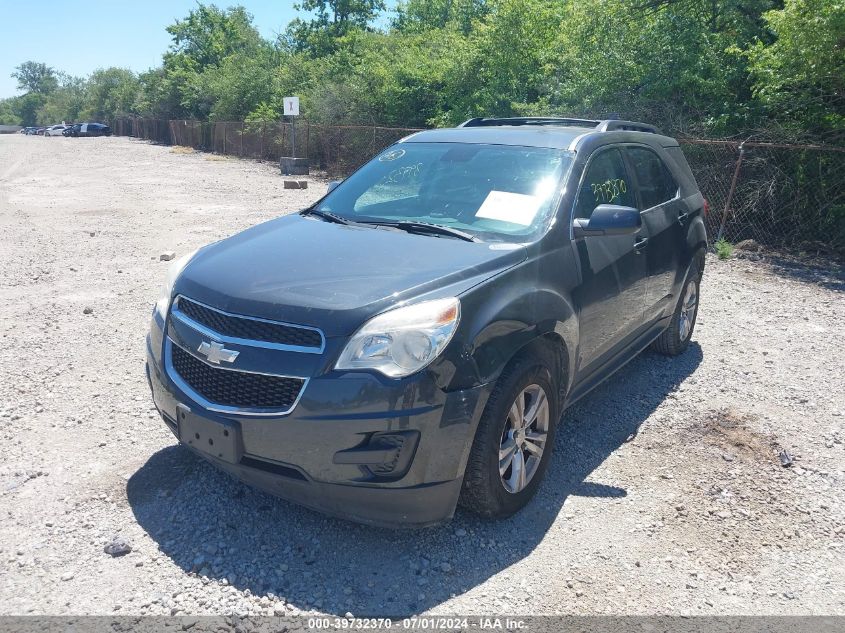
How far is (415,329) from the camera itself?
283 cm

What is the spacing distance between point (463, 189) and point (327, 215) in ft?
2.86

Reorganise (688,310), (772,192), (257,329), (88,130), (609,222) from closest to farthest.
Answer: (257,329) < (609,222) < (688,310) < (772,192) < (88,130)

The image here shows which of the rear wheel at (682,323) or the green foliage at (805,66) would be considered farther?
the green foliage at (805,66)

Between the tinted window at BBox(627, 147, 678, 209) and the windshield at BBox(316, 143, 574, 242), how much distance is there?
1018mm

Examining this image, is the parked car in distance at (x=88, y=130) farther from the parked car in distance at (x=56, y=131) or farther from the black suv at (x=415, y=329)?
the black suv at (x=415, y=329)

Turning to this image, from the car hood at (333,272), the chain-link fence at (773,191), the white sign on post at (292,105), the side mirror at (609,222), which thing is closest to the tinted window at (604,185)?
the side mirror at (609,222)

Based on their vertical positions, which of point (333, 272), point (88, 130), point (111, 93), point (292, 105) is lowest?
point (333, 272)

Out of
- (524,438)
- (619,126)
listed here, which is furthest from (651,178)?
(524,438)

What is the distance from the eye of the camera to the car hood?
9.50 feet

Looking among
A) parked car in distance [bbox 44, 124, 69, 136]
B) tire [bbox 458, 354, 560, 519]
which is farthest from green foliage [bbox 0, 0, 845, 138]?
parked car in distance [bbox 44, 124, 69, 136]

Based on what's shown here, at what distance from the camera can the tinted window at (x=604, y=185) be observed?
13.3 ft

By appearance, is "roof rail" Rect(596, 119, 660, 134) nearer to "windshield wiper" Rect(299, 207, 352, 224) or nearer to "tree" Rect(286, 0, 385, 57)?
"windshield wiper" Rect(299, 207, 352, 224)

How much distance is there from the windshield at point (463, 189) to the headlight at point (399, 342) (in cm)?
91

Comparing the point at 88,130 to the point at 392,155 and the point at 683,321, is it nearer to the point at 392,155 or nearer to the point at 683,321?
the point at 392,155
